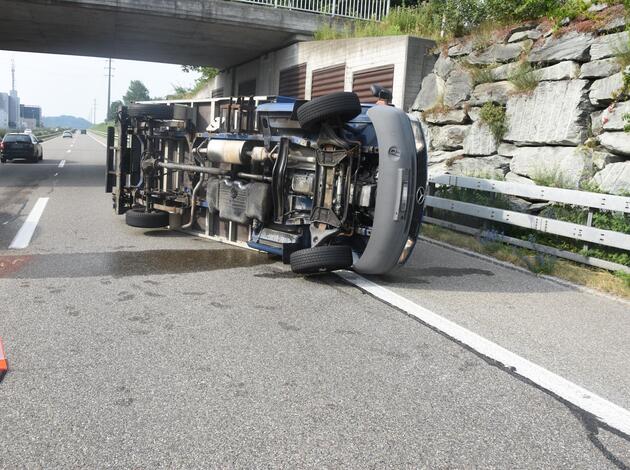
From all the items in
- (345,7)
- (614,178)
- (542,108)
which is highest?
(345,7)

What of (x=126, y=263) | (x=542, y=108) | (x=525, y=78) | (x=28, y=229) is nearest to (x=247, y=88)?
(x=525, y=78)

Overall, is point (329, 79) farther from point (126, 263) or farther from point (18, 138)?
point (18, 138)

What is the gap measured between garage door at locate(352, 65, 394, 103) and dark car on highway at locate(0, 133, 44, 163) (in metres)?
16.8

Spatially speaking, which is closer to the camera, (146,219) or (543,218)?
(543,218)

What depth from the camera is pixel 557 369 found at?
4.21 metres

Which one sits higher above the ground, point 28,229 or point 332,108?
point 332,108

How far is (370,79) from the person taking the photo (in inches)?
607

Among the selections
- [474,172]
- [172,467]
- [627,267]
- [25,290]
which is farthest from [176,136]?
[172,467]

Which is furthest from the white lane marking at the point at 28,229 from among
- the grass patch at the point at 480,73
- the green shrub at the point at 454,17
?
the green shrub at the point at 454,17

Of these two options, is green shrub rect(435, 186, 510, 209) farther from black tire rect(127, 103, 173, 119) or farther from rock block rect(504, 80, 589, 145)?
black tire rect(127, 103, 173, 119)

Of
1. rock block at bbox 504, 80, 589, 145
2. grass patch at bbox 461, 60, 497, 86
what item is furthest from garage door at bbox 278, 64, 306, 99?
rock block at bbox 504, 80, 589, 145

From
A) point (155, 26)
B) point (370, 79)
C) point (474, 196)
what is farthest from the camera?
point (155, 26)

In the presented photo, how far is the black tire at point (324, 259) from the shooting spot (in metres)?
6.25

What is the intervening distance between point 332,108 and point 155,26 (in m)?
14.1
